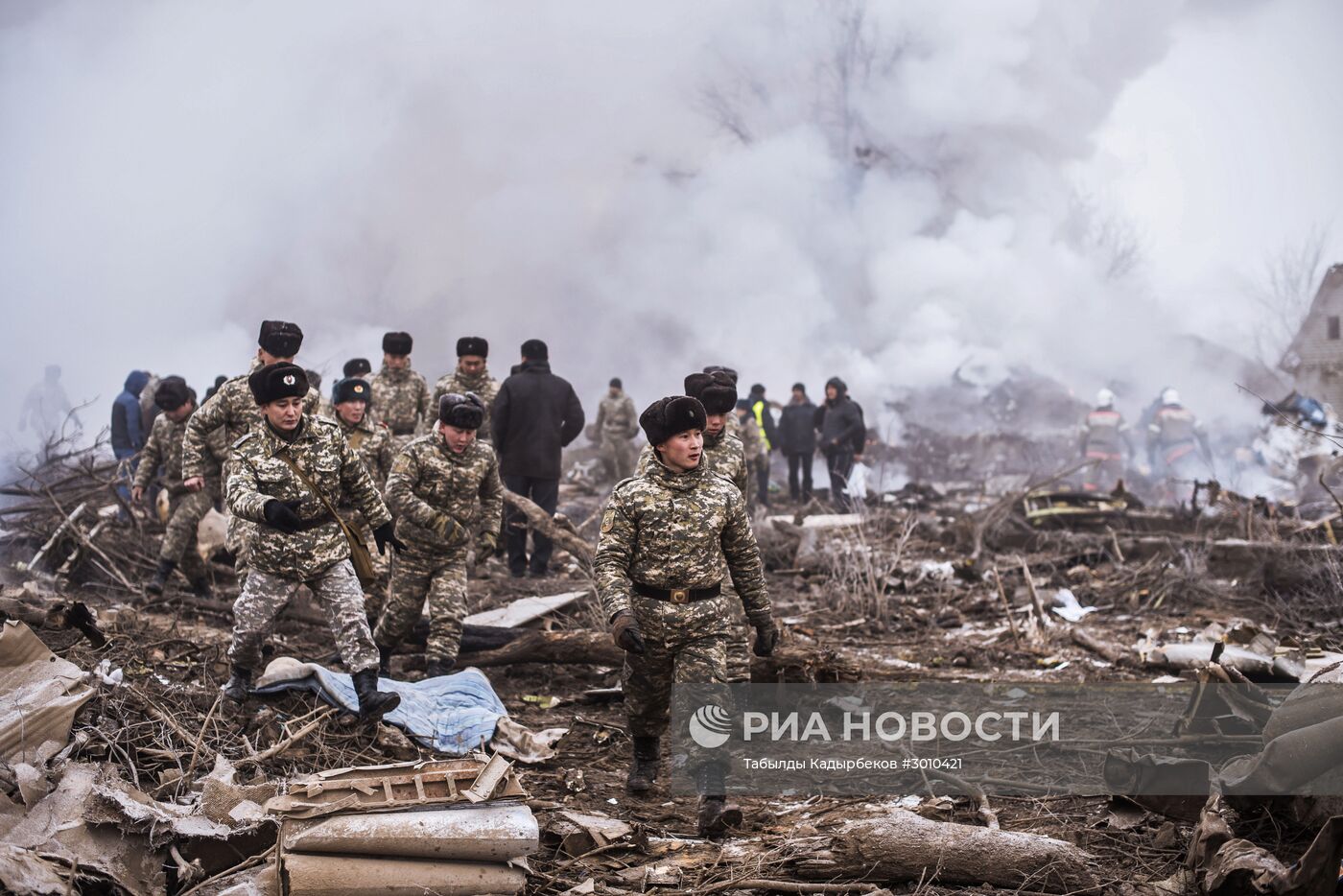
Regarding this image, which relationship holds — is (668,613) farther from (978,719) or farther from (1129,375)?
(1129,375)

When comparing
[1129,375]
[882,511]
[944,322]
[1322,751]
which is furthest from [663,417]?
[1129,375]

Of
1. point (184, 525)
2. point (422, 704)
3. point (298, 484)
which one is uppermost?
point (298, 484)

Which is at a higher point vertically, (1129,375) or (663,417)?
(1129,375)

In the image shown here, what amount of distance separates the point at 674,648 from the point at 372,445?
3.34 meters

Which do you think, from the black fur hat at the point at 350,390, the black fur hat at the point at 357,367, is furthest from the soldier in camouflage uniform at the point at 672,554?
the black fur hat at the point at 357,367

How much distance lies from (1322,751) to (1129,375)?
30.8 m

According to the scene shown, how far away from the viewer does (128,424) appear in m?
10.6

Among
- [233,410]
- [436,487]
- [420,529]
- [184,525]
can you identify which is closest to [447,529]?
[420,529]

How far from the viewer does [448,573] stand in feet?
20.8

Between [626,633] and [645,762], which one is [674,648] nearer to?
[626,633]

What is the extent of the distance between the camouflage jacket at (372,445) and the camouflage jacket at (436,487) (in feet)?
2.89

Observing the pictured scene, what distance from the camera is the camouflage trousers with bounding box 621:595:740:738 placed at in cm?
471

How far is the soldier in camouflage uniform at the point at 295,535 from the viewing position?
5195 mm

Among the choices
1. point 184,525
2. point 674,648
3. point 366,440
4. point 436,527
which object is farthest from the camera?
point 184,525
